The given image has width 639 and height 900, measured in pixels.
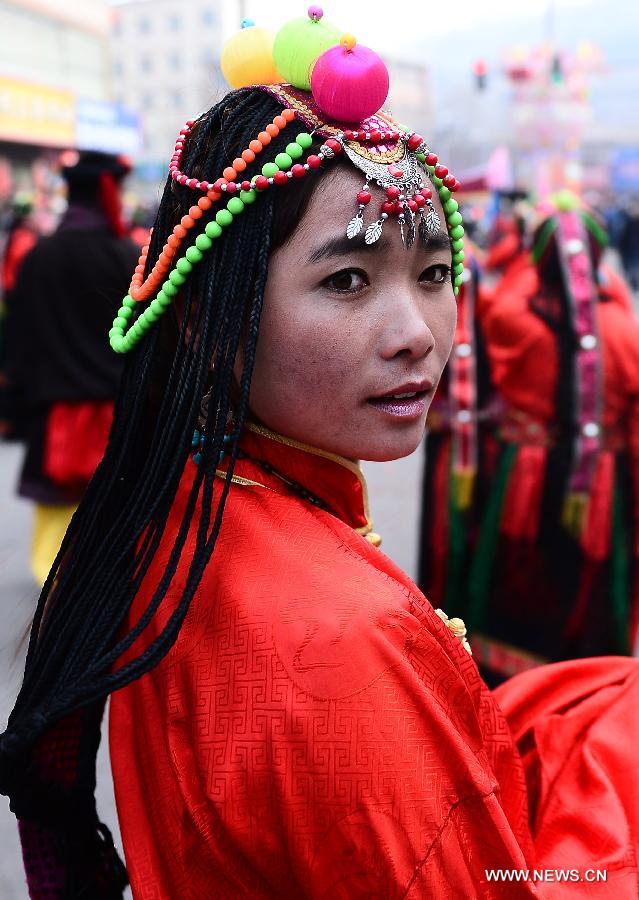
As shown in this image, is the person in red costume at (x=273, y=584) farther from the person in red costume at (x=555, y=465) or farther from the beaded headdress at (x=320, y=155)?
the person in red costume at (x=555, y=465)

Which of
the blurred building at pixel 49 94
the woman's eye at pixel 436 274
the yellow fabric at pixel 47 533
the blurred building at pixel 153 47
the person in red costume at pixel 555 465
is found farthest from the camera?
the blurred building at pixel 49 94

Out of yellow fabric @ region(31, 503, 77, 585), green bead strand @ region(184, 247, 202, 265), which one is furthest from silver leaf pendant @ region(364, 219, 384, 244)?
yellow fabric @ region(31, 503, 77, 585)

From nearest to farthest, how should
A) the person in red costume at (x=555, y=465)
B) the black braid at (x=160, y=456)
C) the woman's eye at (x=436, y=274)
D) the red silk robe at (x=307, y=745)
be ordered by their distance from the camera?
the red silk robe at (x=307, y=745)
the black braid at (x=160, y=456)
the woman's eye at (x=436, y=274)
the person in red costume at (x=555, y=465)

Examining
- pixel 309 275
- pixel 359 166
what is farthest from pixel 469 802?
pixel 359 166

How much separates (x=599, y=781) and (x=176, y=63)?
24408 mm

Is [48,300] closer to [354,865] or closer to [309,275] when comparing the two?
[309,275]

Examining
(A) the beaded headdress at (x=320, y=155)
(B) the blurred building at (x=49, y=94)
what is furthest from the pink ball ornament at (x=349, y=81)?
(B) the blurred building at (x=49, y=94)

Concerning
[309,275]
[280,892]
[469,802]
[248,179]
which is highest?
[248,179]

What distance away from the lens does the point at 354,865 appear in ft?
2.89

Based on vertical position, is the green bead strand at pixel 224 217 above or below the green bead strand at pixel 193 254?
above

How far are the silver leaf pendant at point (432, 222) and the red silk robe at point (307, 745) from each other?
15.8 inches

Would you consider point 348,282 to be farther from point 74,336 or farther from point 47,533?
point 47,533

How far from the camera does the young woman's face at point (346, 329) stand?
39.7 inches

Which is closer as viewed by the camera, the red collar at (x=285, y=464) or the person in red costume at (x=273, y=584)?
the person in red costume at (x=273, y=584)
